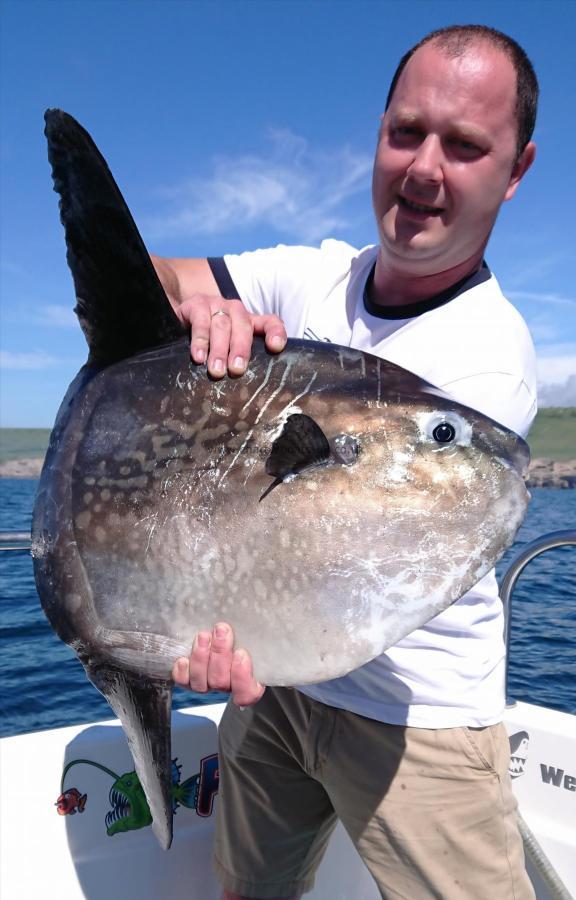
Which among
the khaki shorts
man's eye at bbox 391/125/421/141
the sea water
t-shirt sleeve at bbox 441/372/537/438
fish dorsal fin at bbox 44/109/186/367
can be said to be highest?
man's eye at bbox 391/125/421/141

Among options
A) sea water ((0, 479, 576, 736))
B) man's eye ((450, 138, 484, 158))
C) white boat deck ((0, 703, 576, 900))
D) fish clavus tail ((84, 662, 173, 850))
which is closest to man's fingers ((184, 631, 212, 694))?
fish clavus tail ((84, 662, 173, 850))

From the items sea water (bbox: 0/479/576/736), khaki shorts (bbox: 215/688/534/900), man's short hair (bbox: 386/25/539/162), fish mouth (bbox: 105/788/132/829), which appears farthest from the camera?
sea water (bbox: 0/479/576/736)

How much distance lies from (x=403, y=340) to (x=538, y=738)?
2.25 metres

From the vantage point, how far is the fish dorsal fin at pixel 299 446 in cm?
139

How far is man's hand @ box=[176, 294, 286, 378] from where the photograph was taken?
1.52 m

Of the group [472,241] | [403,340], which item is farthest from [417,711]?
[472,241]

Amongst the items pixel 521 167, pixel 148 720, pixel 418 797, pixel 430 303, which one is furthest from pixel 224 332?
pixel 418 797

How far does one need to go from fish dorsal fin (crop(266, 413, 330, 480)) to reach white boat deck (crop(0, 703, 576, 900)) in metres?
2.05

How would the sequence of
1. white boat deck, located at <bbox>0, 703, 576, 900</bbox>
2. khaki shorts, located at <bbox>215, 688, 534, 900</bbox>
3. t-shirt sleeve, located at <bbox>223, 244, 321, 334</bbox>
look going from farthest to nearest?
white boat deck, located at <bbox>0, 703, 576, 900</bbox>
t-shirt sleeve, located at <bbox>223, 244, 321, 334</bbox>
khaki shorts, located at <bbox>215, 688, 534, 900</bbox>

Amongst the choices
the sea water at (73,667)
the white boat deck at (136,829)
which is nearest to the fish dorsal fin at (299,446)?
the white boat deck at (136,829)

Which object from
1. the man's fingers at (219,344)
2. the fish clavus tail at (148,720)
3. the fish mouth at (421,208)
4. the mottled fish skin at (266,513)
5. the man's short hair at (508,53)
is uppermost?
the man's short hair at (508,53)

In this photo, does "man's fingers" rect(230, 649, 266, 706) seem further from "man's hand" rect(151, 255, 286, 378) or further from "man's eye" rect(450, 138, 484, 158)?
"man's eye" rect(450, 138, 484, 158)

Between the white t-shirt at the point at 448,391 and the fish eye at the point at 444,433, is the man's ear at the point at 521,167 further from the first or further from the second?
the fish eye at the point at 444,433

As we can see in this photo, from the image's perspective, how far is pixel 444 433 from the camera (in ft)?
4.56
